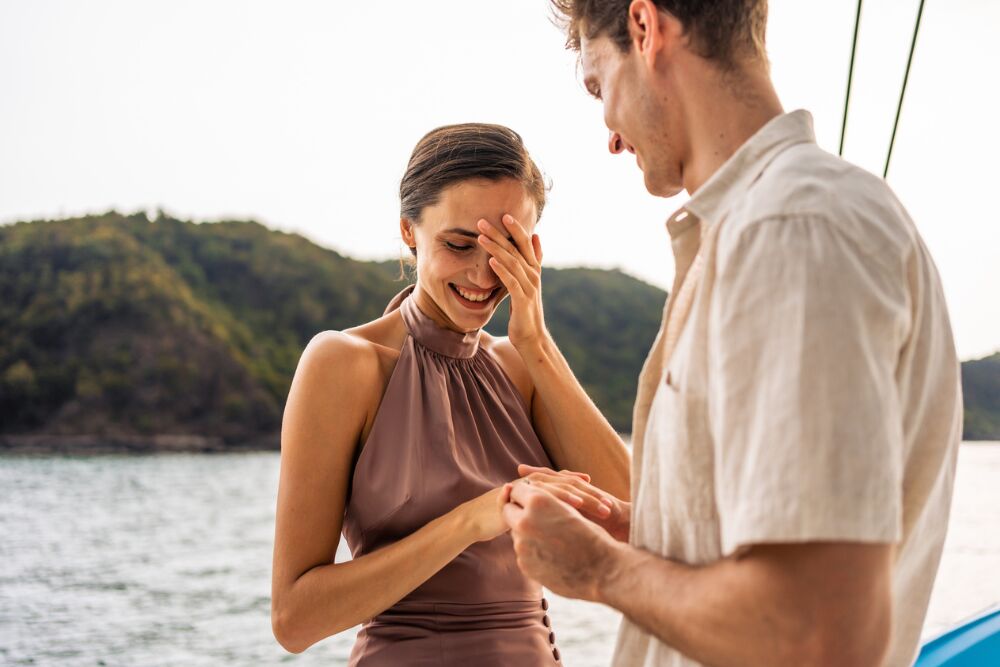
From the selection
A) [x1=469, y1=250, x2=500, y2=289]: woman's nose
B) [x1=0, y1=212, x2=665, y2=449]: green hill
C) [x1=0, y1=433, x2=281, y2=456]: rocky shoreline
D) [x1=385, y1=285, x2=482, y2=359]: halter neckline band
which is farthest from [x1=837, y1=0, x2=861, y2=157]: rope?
[x1=0, y1=433, x2=281, y2=456]: rocky shoreline

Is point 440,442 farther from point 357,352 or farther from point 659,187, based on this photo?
point 659,187

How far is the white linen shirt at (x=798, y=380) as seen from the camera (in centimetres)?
72

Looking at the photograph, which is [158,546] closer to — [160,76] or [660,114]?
[660,114]

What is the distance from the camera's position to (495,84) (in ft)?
167

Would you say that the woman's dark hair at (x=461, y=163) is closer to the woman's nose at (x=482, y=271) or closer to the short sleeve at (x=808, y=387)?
the woman's nose at (x=482, y=271)

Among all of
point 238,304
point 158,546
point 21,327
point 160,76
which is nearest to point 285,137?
point 160,76

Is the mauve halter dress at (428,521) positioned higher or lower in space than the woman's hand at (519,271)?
lower

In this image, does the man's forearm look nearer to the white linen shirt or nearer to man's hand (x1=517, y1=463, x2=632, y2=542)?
the white linen shirt

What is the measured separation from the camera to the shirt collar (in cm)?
92

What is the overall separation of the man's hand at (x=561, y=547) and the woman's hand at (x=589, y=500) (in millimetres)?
263

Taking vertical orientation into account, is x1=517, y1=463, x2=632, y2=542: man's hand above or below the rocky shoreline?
above

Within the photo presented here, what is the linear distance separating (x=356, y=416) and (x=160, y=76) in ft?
198

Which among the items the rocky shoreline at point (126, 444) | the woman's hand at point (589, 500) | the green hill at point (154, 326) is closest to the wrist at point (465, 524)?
the woman's hand at point (589, 500)

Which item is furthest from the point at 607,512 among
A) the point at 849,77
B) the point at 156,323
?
the point at 156,323
